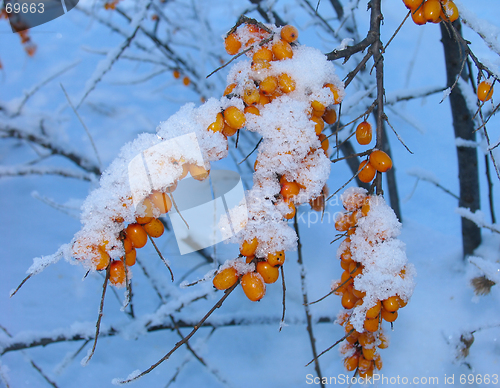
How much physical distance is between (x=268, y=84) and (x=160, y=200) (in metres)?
0.19

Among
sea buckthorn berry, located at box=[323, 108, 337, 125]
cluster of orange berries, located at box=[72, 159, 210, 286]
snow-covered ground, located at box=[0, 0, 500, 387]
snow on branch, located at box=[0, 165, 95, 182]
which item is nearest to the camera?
cluster of orange berries, located at box=[72, 159, 210, 286]

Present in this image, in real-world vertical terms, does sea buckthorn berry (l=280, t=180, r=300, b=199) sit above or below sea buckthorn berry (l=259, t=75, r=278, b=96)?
below

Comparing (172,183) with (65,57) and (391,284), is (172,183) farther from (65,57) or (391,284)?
(65,57)

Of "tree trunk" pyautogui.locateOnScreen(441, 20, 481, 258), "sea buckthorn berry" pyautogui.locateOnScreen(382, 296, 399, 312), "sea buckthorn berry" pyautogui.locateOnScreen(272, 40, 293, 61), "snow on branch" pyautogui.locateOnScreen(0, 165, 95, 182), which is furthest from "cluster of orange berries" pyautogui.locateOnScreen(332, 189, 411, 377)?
"snow on branch" pyautogui.locateOnScreen(0, 165, 95, 182)

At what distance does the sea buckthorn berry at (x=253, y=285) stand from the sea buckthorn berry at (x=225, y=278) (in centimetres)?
1

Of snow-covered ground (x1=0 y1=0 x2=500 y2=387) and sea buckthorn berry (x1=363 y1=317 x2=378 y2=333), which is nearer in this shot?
sea buckthorn berry (x1=363 y1=317 x2=378 y2=333)

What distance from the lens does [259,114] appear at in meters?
0.40

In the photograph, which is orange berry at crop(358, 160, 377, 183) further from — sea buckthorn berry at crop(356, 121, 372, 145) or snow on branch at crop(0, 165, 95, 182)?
snow on branch at crop(0, 165, 95, 182)

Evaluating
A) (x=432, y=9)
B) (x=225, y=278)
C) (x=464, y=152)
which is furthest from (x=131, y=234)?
(x=464, y=152)

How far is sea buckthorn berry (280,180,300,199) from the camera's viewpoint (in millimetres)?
408

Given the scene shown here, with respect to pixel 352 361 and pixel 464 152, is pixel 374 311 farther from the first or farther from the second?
pixel 464 152

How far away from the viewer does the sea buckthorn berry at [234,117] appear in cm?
38

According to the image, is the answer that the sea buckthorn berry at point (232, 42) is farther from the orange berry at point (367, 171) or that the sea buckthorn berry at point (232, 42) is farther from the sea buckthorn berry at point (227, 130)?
the orange berry at point (367, 171)

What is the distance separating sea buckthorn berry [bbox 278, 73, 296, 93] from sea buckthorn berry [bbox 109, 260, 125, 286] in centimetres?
29
